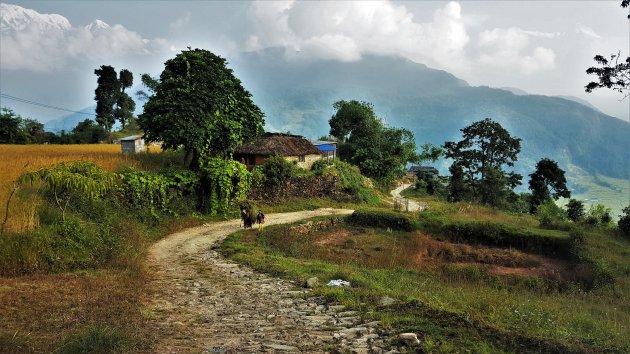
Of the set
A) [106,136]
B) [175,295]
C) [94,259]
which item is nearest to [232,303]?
[175,295]

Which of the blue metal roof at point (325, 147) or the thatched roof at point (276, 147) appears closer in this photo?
the thatched roof at point (276, 147)

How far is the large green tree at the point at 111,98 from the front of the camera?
6500 centimetres

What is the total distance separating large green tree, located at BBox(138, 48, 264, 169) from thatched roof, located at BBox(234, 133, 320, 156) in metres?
10.2

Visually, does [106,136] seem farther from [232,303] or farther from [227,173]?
[232,303]

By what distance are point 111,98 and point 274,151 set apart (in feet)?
144

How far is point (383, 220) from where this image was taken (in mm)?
25547

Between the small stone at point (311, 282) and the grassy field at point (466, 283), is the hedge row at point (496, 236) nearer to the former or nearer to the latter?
the grassy field at point (466, 283)

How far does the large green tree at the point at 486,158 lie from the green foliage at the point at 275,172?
23674 millimetres

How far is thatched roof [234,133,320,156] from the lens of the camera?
37.8 meters

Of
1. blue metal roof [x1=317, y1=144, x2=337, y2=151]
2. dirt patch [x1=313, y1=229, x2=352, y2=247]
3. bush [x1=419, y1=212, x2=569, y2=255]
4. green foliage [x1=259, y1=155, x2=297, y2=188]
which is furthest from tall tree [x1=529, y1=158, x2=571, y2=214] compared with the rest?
dirt patch [x1=313, y1=229, x2=352, y2=247]

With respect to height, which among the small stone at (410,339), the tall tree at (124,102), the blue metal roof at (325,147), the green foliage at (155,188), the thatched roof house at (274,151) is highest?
the tall tree at (124,102)

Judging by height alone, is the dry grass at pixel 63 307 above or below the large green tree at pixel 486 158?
below

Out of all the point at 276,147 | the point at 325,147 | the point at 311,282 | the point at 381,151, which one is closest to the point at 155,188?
the point at 311,282

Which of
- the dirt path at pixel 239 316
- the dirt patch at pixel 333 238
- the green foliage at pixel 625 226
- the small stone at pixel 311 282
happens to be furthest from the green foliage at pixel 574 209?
the dirt path at pixel 239 316
